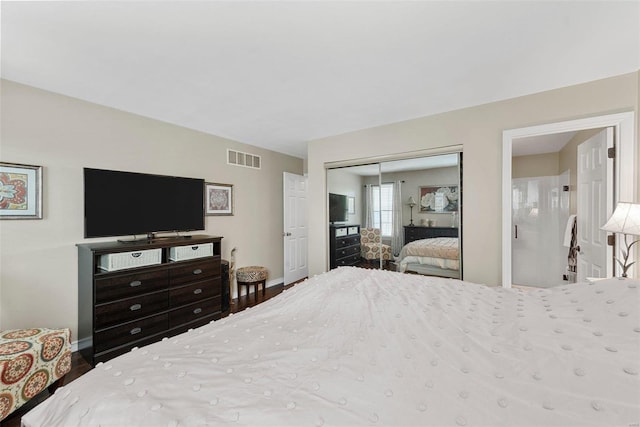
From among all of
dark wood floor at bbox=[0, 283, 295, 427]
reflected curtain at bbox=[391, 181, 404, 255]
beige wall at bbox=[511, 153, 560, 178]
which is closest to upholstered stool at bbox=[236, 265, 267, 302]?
dark wood floor at bbox=[0, 283, 295, 427]

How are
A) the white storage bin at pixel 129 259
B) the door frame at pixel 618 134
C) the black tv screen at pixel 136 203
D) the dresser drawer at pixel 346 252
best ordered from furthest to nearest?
1. the dresser drawer at pixel 346 252
2. the black tv screen at pixel 136 203
3. the white storage bin at pixel 129 259
4. the door frame at pixel 618 134

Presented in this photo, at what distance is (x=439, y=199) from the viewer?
10.5 ft

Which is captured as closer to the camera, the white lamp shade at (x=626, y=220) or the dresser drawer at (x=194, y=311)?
the white lamp shade at (x=626, y=220)

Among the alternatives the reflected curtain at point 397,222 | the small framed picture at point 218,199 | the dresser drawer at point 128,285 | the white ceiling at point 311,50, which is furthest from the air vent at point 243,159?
the reflected curtain at point 397,222

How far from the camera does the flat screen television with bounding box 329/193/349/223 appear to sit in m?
4.09

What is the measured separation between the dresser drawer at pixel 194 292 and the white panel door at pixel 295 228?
171 centimetres

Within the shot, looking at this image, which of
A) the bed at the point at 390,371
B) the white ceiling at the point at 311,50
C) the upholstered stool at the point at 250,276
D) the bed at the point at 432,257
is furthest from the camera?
the upholstered stool at the point at 250,276

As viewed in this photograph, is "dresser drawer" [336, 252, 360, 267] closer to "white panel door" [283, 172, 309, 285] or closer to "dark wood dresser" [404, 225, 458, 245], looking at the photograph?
"dark wood dresser" [404, 225, 458, 245]

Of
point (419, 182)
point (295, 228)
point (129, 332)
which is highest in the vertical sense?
point (419, 182)

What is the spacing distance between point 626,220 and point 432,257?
1.68 metres

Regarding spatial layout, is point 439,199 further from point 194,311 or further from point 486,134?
point 194,311

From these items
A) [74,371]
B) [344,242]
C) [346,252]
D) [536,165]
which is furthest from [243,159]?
[536,165]

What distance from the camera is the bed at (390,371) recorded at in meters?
0.73

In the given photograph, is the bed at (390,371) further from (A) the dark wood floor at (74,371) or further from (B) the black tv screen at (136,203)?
(B) the black tv screen at (136,203)
